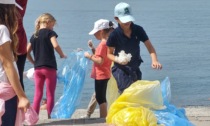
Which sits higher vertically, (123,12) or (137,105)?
(123,12)

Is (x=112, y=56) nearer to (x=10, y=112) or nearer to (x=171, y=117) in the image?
(x=171, y=117)

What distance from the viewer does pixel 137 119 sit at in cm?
578

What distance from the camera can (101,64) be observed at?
695 centimetres

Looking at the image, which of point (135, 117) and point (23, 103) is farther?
point (135, 117)

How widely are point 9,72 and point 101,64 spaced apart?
2645mm

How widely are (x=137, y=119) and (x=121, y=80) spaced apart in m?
0.73

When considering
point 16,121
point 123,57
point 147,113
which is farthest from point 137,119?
point 16,121

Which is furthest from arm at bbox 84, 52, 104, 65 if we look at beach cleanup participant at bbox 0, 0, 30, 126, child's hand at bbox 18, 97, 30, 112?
child's hand at bbox 18, 97, 30, 112

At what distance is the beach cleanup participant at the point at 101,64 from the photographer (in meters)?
6.88

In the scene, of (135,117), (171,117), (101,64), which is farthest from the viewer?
(101,64)

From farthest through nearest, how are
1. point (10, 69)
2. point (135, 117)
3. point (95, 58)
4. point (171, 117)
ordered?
1. point (95, 58)
2. point (171, 117)
3. point (135, 117)
4. point (10, 69)

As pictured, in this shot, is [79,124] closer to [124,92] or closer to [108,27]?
[124,92]

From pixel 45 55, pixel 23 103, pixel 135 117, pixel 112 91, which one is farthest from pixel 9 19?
pixel 45 55

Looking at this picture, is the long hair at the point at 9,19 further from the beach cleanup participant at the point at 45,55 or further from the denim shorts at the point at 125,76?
the beach cleanup participant at the point at 45,55
